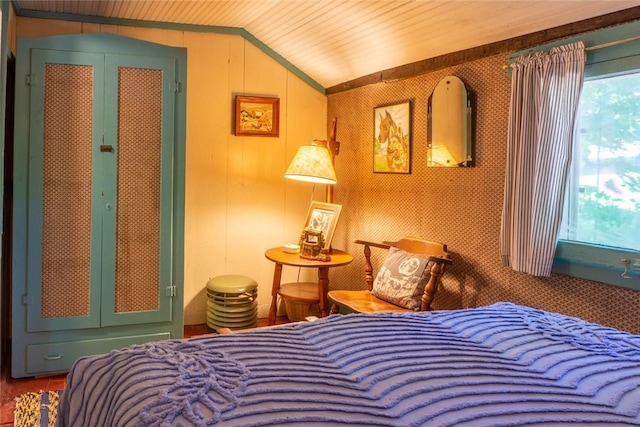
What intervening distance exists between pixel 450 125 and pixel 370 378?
2.21 m

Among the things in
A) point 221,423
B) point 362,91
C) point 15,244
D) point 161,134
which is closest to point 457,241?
point 362,91

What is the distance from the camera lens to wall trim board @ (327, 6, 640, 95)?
2377 millimetres

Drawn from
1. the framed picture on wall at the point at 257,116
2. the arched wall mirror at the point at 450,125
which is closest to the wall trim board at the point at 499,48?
the arched wall mirror at the point at 450,125

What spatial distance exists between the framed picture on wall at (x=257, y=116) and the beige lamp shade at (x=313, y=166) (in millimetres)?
721

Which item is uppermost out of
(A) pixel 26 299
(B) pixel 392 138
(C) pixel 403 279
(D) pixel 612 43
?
(D) pixel 612 43

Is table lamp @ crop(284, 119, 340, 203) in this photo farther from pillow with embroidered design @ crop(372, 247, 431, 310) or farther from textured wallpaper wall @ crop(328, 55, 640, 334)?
pillow with embroidered design @ crop(372, 247, 431, 310)

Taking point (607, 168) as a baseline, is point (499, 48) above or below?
above

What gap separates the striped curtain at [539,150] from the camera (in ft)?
8.32

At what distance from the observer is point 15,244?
328cm

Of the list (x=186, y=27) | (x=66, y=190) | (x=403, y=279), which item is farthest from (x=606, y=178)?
(x=186, y=27)

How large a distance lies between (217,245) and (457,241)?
207 centimetres

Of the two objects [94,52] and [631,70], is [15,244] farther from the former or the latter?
[631,70]

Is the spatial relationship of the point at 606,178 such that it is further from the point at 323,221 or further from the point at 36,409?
the point at 36,409

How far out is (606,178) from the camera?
8.19 feet
